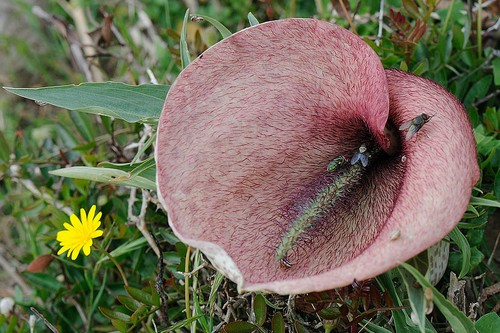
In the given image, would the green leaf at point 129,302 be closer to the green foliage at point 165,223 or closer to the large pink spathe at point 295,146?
the green foliage at point 165,223

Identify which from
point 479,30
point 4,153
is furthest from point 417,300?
point 4,153

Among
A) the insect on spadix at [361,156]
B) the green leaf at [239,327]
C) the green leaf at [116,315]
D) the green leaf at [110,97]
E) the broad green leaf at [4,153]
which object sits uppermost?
the green leaf at [110,97]

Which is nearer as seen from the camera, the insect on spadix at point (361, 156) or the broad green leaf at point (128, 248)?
the insect on spadix at point (361, 156)

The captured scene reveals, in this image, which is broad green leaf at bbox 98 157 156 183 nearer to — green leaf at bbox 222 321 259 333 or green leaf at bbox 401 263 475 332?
green leaf at bbox 222 321 259 333

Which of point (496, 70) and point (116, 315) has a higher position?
point (496, 70)

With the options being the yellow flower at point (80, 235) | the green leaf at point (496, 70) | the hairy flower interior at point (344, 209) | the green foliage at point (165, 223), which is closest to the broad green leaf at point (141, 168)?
the green foliage at point (165, 223)

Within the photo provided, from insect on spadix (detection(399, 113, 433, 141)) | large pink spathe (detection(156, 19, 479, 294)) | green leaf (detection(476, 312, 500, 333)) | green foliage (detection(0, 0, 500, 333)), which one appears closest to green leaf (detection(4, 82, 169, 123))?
green foliage (detection(0, 0, 500, 333))

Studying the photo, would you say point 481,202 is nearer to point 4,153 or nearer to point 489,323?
point 489,323
